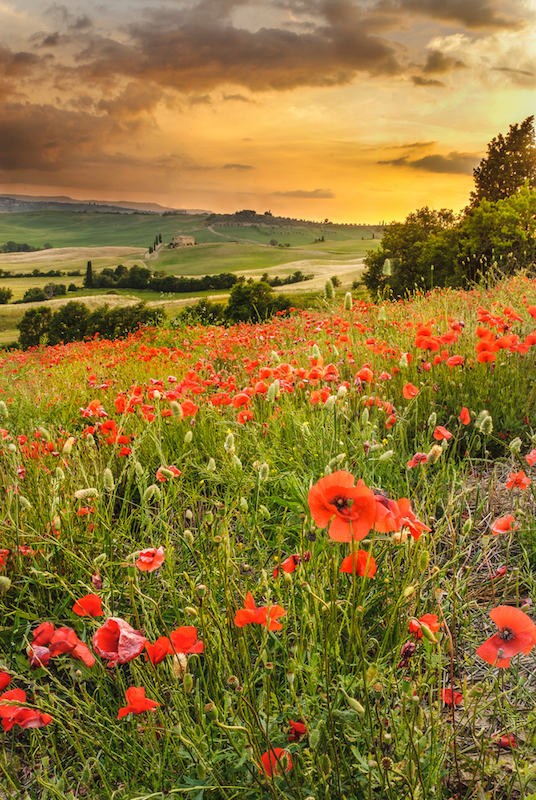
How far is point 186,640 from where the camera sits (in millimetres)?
1170

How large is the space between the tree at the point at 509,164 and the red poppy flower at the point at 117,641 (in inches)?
1218

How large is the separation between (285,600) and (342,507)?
1040 mm

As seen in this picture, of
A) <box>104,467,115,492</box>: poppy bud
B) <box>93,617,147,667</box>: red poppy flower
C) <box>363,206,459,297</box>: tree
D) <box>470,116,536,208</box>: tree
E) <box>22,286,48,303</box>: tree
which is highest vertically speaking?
<box>470,116,536,208</box>: tree

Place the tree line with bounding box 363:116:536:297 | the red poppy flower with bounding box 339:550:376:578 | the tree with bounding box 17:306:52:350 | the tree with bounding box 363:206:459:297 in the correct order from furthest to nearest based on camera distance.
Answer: the tree with bounding box 363:206:459:297 < the tree with bounding box 17:306:52:350 < the tree line with bounding box 363:116:536:297 < the red poppy flower with bounding box 339:550:376:578

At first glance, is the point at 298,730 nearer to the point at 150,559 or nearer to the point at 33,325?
the point at 150,559

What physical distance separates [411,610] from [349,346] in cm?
366

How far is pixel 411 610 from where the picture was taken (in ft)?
6.04

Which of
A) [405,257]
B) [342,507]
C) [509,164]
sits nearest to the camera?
[342,507]

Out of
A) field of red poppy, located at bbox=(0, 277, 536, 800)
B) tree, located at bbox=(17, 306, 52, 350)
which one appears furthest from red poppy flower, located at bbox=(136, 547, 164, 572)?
tree, located at bbox=(17, 306, 52, 350)

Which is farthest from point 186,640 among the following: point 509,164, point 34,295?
point 509,164

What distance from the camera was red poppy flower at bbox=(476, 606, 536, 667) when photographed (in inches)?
40.3

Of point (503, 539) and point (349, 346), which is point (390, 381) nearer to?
point (349, 346)

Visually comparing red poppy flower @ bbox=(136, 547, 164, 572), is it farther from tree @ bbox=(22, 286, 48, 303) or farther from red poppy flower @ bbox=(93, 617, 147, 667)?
tree @ bbox=(22, 286, 48, 303)

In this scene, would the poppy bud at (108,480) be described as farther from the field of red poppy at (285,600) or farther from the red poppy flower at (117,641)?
the red poppy flower at (117,641)
